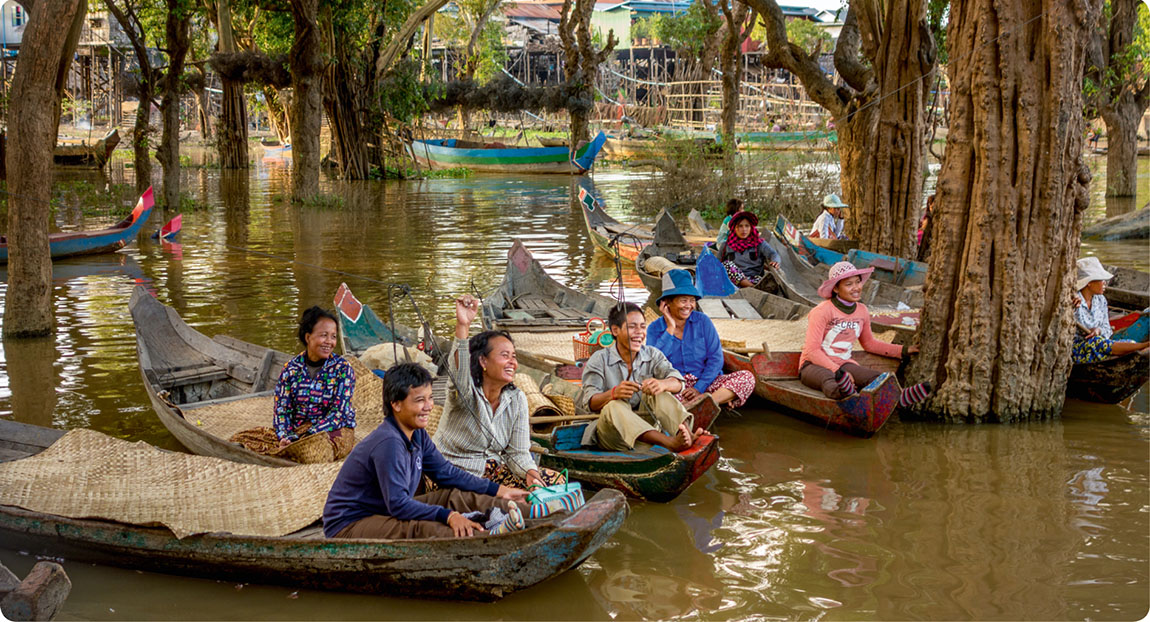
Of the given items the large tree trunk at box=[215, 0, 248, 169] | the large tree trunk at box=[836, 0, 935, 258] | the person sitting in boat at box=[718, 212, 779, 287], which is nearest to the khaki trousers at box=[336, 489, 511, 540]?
the person sitting in boat at box=[718, 212, 779, 287]

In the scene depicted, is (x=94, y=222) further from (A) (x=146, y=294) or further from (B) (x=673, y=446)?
(B) (x=673, y=446)

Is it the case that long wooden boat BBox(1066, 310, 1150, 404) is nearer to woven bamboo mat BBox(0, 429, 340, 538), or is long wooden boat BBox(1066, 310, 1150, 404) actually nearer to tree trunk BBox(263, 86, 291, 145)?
woven bamboo mat BBox(0, 429, 340, 538)

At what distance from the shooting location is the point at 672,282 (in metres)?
6.80

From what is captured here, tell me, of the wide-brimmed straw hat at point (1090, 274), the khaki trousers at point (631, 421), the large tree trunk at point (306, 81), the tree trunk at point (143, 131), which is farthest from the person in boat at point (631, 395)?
the large tree trunk at point (306, 81)

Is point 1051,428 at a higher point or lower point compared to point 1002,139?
lower

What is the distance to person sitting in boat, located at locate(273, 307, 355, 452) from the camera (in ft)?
18.2

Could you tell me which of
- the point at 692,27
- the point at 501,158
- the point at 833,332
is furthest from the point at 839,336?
the point at 501,158

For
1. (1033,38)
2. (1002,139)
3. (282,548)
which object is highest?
(1033,38)

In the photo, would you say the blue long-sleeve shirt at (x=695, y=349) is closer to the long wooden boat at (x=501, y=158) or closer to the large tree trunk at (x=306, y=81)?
the large tree trunk at (x=306, y=81)

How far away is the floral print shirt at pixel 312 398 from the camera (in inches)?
220

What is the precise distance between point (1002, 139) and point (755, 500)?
10.1ft

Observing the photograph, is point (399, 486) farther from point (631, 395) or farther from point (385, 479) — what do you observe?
point (631, 395)

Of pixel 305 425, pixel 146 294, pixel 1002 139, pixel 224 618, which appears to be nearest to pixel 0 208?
pixel 146 294

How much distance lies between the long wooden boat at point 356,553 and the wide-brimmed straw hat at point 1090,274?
15.6ft
